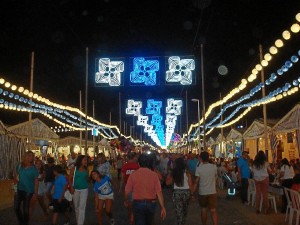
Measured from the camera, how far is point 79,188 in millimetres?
10906

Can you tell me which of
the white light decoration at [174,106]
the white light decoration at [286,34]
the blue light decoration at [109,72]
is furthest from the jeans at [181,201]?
the white light decoration at [174,106]

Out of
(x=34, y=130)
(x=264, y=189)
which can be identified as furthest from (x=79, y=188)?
(x=34, y=130)

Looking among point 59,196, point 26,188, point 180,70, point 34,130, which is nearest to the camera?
point 26,188

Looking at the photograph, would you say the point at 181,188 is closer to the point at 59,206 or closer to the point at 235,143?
the point at 59,206

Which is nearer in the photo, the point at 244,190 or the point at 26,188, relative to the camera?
the point at 26,188

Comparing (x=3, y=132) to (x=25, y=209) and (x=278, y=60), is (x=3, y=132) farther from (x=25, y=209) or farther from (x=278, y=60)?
(x=278, y=60)

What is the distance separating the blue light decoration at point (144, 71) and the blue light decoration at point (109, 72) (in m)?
0.75

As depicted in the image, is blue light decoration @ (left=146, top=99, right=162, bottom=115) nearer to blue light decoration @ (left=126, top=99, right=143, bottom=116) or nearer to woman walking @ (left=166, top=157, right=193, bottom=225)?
blue light decoration @ (left=126, top=99, right=143, bottom=116)

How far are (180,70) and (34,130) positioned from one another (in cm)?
1664

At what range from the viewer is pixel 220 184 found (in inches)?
990

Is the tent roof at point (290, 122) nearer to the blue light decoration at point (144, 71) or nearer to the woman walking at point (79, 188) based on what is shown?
the blue light decoration at point (144, 71)

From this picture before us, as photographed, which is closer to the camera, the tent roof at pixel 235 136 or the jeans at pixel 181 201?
the jeans at pixel 181 201

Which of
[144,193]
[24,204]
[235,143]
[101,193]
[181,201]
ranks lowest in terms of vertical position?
[24,204]

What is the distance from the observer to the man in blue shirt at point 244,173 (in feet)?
53.2
